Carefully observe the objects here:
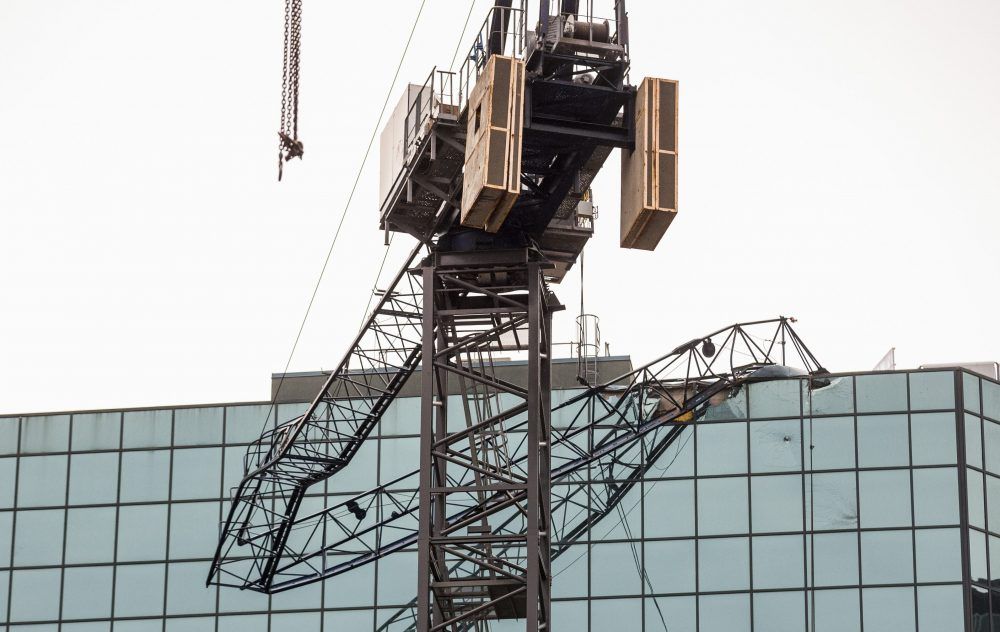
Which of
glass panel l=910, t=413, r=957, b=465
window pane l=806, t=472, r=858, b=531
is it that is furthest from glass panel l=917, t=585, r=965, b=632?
glass panel l=910, t=413, r=957, b=465

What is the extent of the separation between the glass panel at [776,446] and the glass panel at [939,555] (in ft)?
12.3

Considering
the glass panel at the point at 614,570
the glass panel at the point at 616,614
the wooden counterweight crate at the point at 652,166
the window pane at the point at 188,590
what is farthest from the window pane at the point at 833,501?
the window pane at the point at 188,590

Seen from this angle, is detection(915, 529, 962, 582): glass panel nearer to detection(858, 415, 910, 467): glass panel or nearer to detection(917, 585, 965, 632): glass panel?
detection(917, 585, 965, 632): glass panel

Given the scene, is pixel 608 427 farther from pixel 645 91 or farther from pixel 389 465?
pixel 645 91

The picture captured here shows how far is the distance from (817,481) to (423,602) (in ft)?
51.7

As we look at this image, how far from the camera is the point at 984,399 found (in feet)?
150

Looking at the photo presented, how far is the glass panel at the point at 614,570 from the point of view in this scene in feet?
149

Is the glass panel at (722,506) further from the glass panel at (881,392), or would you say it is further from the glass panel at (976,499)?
the glass panel at (976,499)

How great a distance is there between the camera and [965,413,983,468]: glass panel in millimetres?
44875

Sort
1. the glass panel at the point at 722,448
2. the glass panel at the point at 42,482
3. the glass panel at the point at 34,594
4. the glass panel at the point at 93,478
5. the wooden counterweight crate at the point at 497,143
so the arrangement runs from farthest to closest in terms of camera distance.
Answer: the glass panel at the point at 42,482
the glass panel at the point at 93,478
the glass panel at the point at 34,594
the glass panel at the point at 722,448
the wooden counterweight crate at the point at 497,143

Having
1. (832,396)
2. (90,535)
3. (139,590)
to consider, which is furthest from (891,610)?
(90,535)

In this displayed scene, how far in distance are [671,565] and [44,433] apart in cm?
1892

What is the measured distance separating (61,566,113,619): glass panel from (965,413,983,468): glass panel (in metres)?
24.0

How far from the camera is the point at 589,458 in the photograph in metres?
43.6
